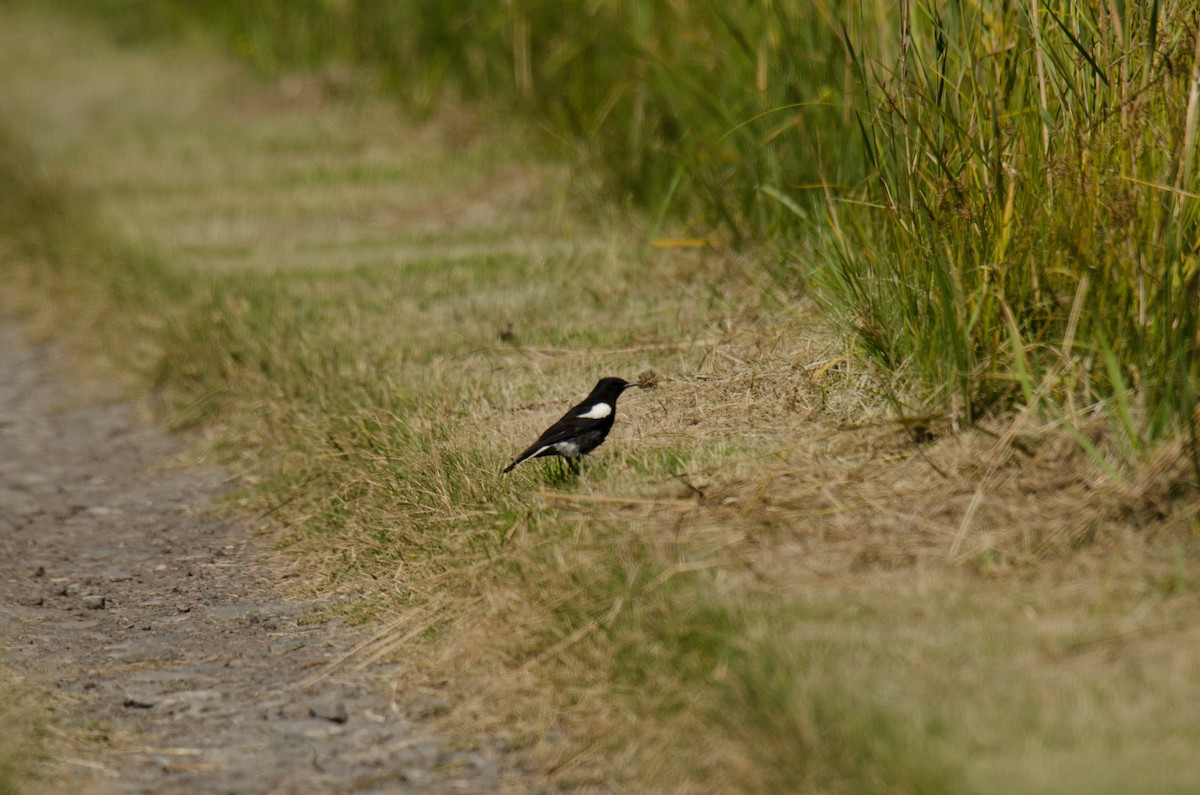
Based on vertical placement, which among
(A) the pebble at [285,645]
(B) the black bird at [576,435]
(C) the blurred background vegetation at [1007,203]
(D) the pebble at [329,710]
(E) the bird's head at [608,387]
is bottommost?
(A) the pebble at [285,645]

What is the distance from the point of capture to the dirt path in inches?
145

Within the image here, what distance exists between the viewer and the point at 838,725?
3158mm

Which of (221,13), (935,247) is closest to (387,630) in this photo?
(935,247)

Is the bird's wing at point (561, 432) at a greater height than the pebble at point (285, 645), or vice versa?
the bird's wing at point (561, 432)

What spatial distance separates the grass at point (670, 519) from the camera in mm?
3246

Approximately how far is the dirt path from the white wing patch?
94cm

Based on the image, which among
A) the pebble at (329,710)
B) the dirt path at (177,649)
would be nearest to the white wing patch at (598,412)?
the dirt path at (177,649)

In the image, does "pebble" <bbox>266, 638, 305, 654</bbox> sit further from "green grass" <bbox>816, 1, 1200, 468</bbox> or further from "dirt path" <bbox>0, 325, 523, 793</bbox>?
"green grass" <bbox>816, 1, 1200, 468</bbox>

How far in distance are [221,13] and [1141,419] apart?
11.3 metres

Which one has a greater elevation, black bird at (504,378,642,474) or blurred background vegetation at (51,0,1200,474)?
blurred background vegetation at (51,0,1200,474)

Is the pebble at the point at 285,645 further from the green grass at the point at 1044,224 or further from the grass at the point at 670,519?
the green grass at the point at 1044,224

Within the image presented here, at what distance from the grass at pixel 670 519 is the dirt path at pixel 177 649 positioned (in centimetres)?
17

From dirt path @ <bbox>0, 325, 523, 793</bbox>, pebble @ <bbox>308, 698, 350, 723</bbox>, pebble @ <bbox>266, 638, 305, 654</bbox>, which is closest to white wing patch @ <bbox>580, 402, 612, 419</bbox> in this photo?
dirt path @ <bbox>0, 325, 523, 793</bbox>

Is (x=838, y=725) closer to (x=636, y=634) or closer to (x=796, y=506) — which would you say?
(x=636, y=634)
